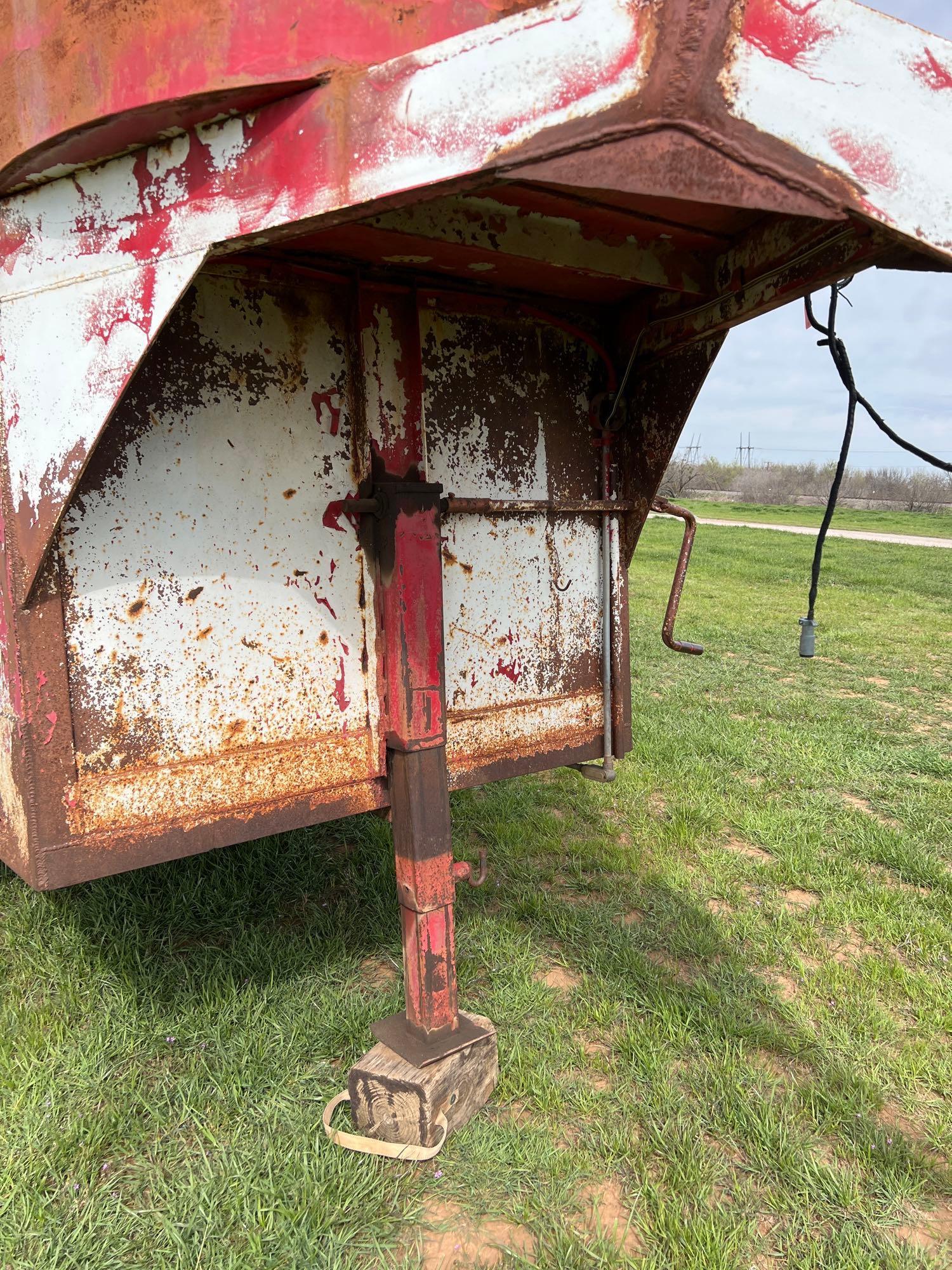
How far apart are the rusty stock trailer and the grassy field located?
15.9 inches

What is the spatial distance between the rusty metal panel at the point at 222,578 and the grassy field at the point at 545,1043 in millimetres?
908

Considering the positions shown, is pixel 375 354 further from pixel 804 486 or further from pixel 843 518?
pixel 804 486

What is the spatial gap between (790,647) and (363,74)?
7.69 m

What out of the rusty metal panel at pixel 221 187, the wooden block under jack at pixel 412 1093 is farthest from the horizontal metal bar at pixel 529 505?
the wooden block under jack at pixel 412 1093

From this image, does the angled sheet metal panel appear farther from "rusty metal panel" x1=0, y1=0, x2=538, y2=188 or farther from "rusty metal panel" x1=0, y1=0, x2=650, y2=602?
"rusty metal panel" x1=0, y1=0, x2=538, y2=188

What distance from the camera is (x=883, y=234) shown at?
1329 mm

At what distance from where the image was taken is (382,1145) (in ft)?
6.72

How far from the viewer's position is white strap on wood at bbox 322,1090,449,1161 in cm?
203

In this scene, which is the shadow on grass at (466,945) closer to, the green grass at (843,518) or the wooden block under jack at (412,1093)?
the wooden block under jack at (412,1093)

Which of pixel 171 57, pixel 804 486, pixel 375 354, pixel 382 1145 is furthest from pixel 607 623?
pixel 804 486

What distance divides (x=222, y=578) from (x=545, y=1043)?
1.61 metres

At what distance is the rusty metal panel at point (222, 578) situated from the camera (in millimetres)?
1727

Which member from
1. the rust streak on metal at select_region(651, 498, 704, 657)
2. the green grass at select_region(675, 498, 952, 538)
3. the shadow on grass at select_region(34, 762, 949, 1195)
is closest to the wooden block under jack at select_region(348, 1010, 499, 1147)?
the shadow on grass at select_region(34, 762, 949, 1195)

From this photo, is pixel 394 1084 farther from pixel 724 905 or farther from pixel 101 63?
pixel 101 63
